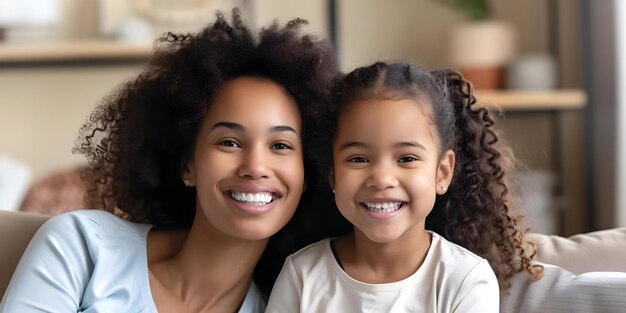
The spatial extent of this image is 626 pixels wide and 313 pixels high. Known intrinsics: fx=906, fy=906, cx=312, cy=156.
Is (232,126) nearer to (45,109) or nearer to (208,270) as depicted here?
(208,270)

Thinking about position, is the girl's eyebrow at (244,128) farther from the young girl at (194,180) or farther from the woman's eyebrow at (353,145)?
the woman's eyebrow at (353,145)

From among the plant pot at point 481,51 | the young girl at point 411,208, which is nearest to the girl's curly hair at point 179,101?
the young girl at point 411,208

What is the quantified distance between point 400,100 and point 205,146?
0.35 metres

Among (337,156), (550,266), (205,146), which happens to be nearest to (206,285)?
(205,146)

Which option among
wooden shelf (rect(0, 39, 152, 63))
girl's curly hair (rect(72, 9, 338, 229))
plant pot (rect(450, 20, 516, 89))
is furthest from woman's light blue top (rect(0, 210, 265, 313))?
plant pot (rect(450, 20, 516, 89))

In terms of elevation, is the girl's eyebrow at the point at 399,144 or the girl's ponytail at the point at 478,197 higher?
the girl's eyebrow at the point at 399,144

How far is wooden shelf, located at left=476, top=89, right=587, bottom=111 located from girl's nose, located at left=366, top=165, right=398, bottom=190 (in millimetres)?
2555

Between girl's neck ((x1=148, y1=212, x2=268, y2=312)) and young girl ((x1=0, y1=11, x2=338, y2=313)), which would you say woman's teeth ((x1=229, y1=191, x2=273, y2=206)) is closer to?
young girl ((x1=0, y1=11, x2=338, y2=313))

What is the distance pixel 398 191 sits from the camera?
1392mm

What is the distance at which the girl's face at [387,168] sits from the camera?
1.40 m

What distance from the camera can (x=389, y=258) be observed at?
148 cm

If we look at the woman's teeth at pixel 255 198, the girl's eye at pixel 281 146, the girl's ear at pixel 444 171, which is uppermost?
the girl's eye at pixel 281 146

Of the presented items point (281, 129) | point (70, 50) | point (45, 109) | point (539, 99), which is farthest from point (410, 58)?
point (281, 129)

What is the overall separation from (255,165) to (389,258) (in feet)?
0.87
